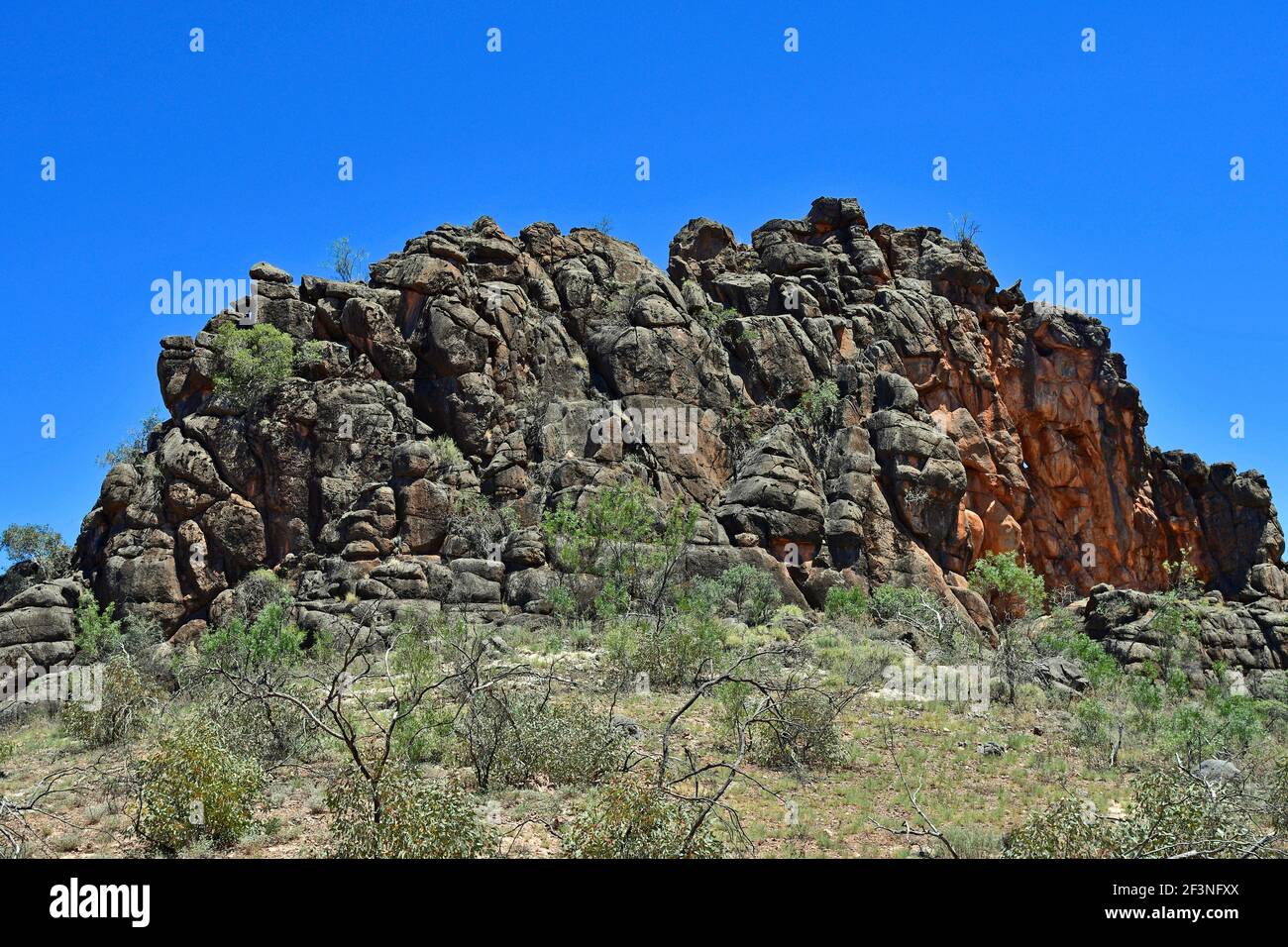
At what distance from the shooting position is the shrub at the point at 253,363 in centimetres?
3834

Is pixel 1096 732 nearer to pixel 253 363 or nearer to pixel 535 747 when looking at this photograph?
pixel 535 747

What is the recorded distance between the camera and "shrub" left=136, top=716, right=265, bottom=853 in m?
10.4

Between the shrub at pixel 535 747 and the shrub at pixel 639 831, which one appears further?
the shrub at pixel 535 747

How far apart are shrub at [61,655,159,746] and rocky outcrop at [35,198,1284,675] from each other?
1111cm

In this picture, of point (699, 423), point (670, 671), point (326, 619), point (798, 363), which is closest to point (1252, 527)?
point (798, 363)

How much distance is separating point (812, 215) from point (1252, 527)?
3245 centimetres

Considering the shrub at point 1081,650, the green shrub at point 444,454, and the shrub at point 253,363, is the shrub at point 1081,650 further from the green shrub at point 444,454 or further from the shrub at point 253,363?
the shrub at point 253,363

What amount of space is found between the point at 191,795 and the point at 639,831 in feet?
17.9

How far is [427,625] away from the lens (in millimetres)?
26844

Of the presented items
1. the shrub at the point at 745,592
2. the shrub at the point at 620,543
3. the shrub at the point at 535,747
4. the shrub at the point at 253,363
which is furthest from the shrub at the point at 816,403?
the shrub at the point at 535,747

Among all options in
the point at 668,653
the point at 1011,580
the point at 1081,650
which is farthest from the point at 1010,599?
the point at 668,653

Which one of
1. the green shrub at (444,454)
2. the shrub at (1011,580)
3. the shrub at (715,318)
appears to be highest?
the shrub at (715,318)

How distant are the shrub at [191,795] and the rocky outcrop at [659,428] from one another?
749 inches
